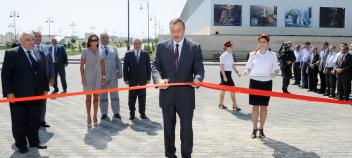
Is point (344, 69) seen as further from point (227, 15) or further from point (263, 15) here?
point (263, 15)

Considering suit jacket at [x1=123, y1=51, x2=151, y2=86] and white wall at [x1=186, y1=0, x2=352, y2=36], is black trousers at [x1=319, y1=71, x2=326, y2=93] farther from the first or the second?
white wall at [x1=186, y1=0, x2=352, y2=36]

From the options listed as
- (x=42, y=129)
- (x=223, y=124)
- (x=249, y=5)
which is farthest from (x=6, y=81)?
(x=249, y=5)


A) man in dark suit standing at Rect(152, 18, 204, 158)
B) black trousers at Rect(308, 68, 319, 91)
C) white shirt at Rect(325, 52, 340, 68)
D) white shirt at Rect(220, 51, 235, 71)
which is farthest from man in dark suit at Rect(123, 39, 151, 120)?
black trousers at Rect(308, 68, 319, 91)

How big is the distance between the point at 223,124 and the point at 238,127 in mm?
422

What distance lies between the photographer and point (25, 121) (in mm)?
6672

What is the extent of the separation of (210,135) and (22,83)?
11.0 feet

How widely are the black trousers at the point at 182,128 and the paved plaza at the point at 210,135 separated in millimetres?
409

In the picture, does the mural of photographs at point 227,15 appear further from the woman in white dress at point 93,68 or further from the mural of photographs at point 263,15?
the woman in white dress at point 93,68

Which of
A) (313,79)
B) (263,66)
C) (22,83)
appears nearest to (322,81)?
(313,79)

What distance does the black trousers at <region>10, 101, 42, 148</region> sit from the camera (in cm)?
652

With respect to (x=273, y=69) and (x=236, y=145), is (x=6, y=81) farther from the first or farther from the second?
(x=273, y=69)

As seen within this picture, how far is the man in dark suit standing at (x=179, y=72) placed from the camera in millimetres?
5660

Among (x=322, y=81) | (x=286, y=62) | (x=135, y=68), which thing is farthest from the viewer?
(x=286, y=62)

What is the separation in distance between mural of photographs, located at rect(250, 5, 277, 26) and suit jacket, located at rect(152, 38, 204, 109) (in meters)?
48.3
